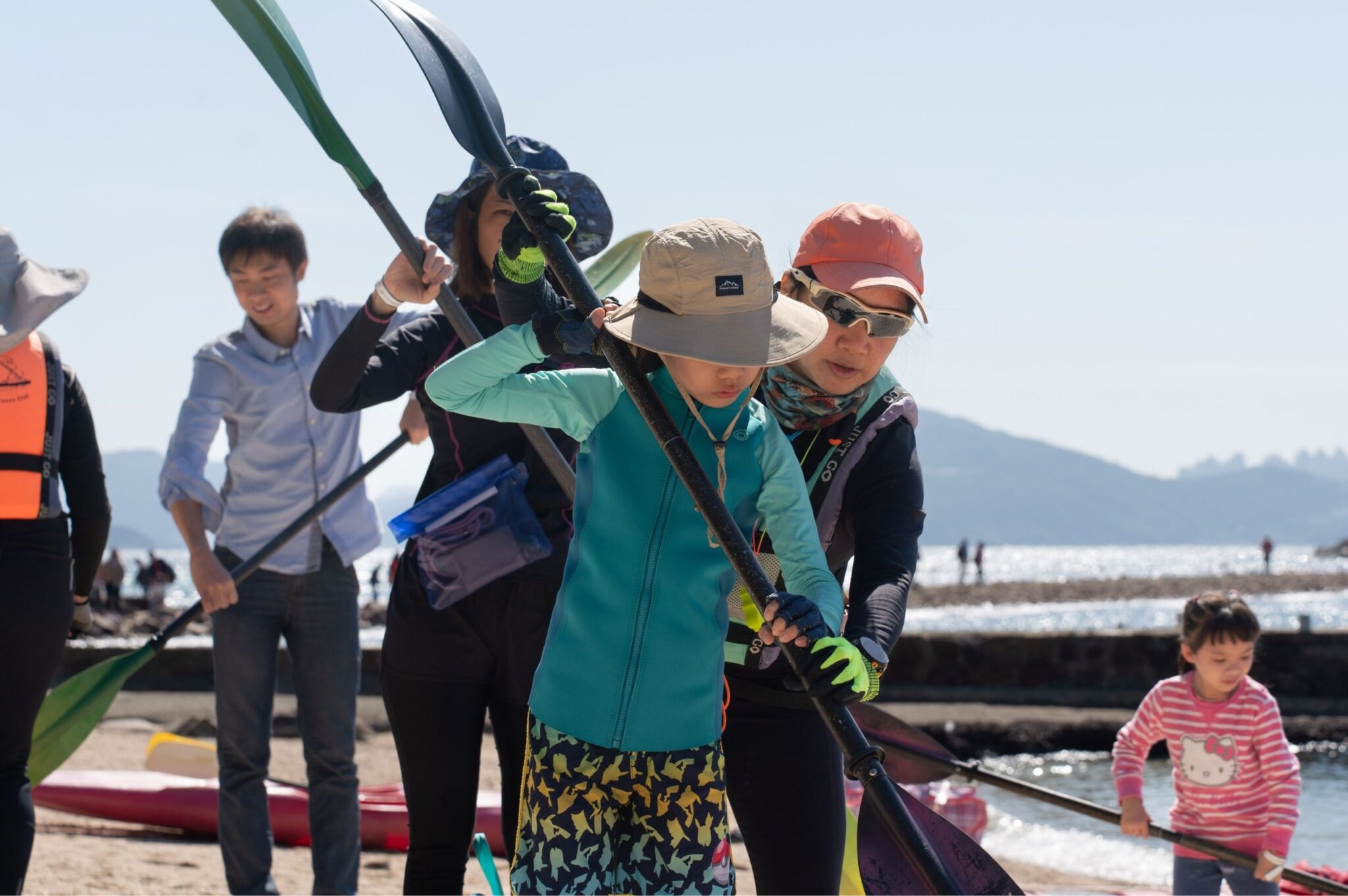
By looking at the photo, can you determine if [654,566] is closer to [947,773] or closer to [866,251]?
[866,251]

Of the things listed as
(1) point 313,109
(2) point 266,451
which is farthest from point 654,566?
(2) point 266,451

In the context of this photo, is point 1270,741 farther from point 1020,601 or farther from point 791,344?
point 1020,601

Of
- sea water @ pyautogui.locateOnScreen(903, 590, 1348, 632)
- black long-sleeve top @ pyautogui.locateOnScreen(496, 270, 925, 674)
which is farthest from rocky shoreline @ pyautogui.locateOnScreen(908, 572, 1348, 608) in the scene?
black long-sleeve top @ pyautogui.locateOnScreen(496, 270, 925, 674)

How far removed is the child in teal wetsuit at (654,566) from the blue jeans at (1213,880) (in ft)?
8.61

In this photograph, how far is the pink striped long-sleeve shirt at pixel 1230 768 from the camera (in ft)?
13.5

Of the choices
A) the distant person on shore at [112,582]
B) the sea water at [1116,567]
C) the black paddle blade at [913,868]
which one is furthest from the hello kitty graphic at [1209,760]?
the sea water at [1116,567]

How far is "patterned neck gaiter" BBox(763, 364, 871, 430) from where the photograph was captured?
2518 mm

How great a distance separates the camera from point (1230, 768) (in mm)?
4207

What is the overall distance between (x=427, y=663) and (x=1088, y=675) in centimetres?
2119

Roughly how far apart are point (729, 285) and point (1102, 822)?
1279 cm

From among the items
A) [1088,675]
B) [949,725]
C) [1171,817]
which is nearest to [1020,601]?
[1088,675]

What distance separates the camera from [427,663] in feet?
9.25

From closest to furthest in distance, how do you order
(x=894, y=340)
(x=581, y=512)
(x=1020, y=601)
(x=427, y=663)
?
(x=581, y=512) → (x=894, y=340) → (x=427, y=663) → (x=1020, y=601)

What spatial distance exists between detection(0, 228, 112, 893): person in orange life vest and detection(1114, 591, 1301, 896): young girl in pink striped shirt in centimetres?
310
